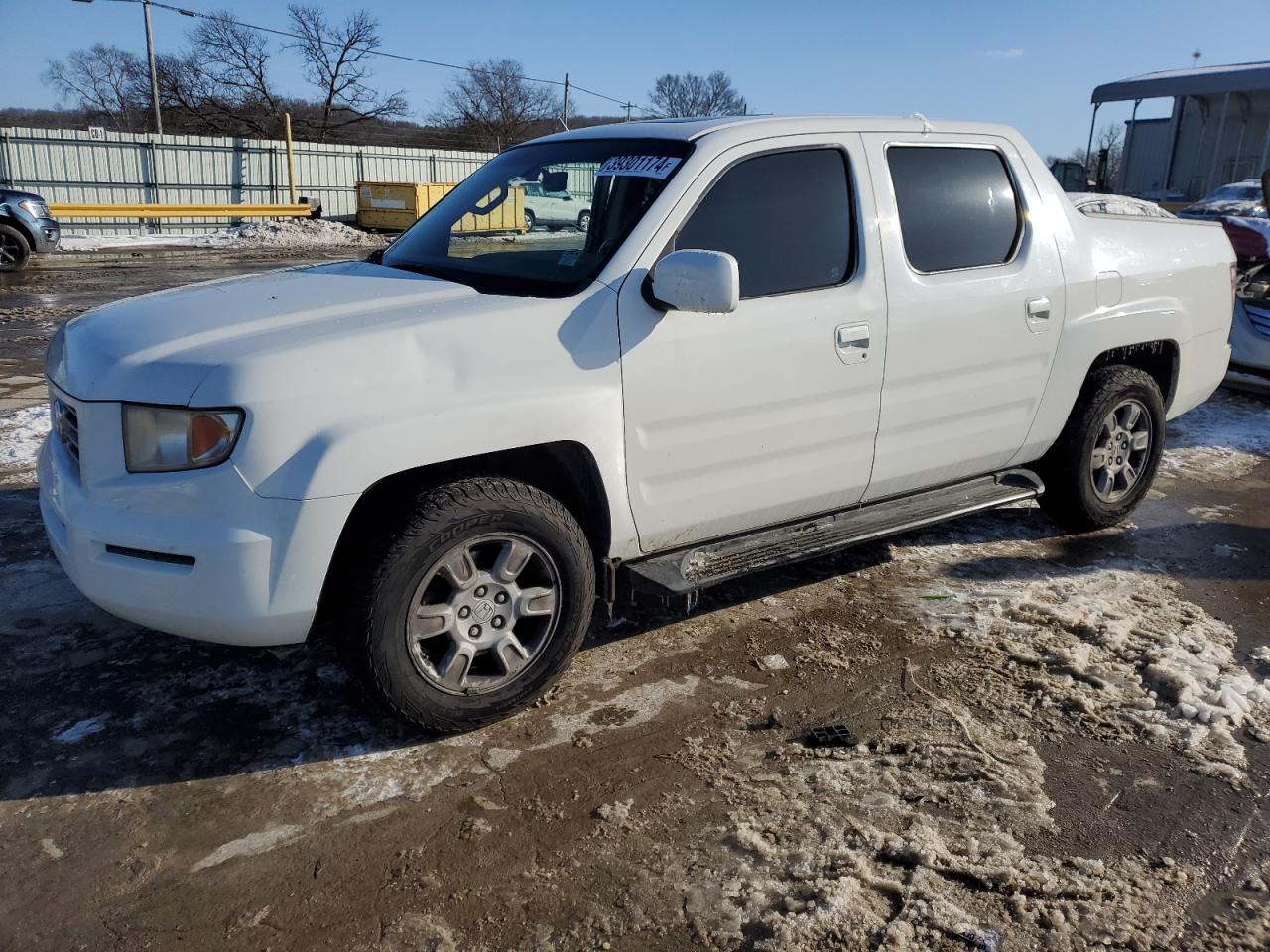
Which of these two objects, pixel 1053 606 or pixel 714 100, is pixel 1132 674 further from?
pixel 714 100

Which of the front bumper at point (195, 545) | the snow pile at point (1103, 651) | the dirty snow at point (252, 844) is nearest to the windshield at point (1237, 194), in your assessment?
the snow pile at point (1103, 651)

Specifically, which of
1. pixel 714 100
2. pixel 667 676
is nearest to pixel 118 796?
pixel 667 676

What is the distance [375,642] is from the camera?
3.02 m

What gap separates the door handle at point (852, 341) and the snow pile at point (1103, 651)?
1.20 metres

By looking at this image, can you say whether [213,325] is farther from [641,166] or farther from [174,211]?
[174,211]

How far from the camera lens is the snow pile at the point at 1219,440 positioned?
21.8ft

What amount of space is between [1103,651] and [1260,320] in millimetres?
5673

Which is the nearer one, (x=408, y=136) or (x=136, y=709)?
(x=136, y=709)

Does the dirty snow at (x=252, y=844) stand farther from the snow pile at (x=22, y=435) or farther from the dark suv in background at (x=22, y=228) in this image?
the dark suv in background at (x=22, y=228)

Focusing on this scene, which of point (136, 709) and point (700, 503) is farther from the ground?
point (700, 503)

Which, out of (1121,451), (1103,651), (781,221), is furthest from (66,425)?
(1121,451)

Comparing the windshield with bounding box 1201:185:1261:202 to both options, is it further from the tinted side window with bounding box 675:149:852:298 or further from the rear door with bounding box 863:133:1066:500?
the tinted side window with bounding box 675:149:852:298

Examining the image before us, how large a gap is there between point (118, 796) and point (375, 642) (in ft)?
2.86

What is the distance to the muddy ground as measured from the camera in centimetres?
251
